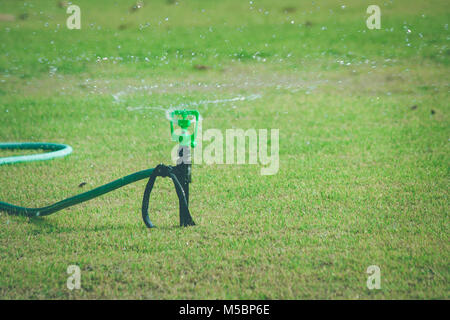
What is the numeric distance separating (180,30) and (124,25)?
5.28 ft

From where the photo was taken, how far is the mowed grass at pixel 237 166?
298 cm

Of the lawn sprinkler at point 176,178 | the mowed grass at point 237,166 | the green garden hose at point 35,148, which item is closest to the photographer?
the mowed grass at point 237,166

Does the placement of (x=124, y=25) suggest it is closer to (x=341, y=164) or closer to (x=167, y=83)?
A: (x=167, y=83)

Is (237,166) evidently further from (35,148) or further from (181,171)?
(35,148)

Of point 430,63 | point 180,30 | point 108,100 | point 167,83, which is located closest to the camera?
point 108,100

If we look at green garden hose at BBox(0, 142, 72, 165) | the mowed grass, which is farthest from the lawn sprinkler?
green garden hose at BBox(0, 142, 72, 165)

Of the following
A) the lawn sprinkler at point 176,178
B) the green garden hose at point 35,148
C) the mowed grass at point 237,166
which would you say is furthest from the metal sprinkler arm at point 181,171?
the green garden hose at point 35,148

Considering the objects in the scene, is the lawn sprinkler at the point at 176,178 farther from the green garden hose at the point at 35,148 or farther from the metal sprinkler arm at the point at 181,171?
the green garden hose at the point at 35,148

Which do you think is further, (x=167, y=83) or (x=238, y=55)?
(x=238, y=55)

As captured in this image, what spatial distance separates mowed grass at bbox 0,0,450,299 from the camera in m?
2.98

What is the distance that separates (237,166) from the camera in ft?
16.8

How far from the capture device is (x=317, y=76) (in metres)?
9.56
